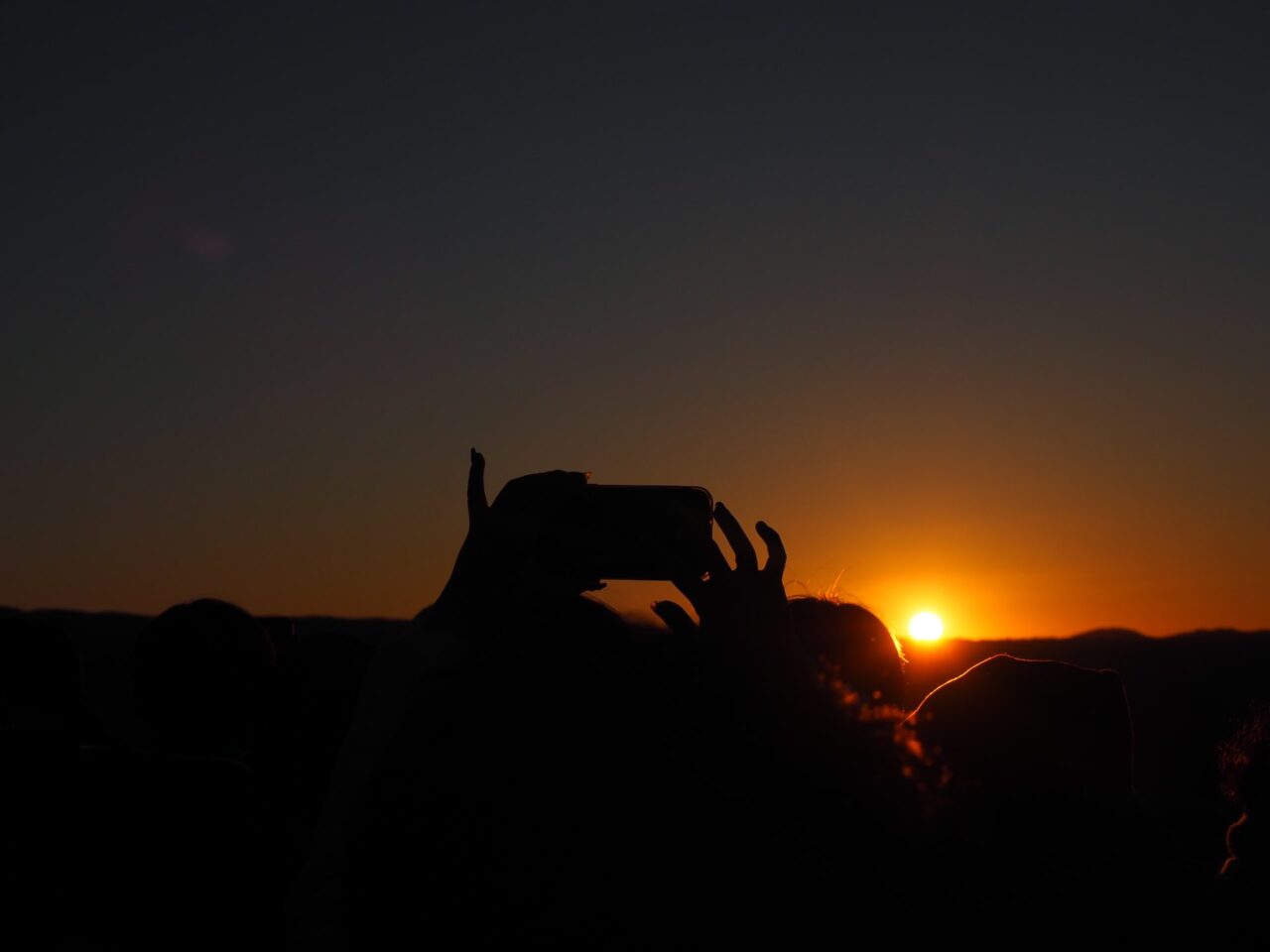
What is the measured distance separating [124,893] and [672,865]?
5.39 ft

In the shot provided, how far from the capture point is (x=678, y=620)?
7.17 ft

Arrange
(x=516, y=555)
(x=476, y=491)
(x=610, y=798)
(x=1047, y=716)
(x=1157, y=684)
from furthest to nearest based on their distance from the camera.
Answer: (x=1157, y=684) < (x=1047, y=716) < (x=476, y=491) < (x=516, y=555) < (x=610, y=798)

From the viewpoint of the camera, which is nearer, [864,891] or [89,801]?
[864,891]

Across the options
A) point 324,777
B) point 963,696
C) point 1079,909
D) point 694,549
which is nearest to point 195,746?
point 324,777

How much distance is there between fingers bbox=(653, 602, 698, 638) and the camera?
2.19 meters

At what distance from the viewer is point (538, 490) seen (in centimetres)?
255

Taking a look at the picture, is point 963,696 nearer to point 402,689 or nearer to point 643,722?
point 643,722

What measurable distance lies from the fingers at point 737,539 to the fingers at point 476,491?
0.48 metres

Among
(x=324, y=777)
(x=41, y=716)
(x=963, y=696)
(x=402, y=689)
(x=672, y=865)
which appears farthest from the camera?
(x=41, y=716)

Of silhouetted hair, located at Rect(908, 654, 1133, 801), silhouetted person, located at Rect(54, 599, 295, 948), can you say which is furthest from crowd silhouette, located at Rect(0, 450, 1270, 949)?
silhouetted person, located at Rect(54, 599, 295, 948)

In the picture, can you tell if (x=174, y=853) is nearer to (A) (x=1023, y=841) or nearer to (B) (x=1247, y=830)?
(A) (x=1023, y=841)

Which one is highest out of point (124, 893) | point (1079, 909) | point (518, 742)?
point (518, 742)

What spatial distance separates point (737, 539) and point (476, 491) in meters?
0.63

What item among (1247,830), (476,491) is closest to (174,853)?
(476,491)
